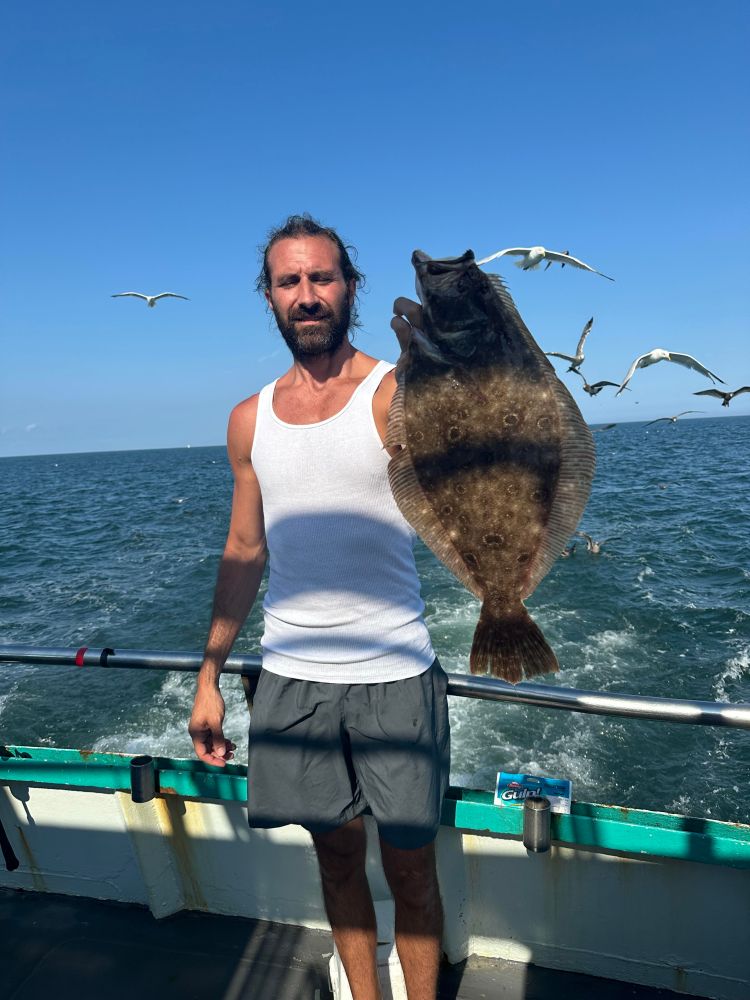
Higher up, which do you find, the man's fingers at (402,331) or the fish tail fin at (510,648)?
the man's fingers at (402,331)

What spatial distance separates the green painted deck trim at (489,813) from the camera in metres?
2.25

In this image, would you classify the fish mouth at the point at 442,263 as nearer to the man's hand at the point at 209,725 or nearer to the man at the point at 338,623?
the man at the point at 338,623

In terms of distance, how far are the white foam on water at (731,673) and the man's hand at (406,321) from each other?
31.1 ft

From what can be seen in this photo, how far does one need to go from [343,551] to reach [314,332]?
70 cm

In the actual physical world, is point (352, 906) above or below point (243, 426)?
below

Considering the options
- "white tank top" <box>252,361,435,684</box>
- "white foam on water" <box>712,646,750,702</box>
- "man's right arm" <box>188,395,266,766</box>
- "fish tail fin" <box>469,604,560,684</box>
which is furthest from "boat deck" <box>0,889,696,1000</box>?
"white foam on water" <box>712,646,750,702</box>

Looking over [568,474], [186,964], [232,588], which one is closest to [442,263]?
Result: [568,474]

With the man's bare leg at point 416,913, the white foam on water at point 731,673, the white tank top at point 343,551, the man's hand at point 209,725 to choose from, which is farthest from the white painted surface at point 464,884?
the white foam on water at point 731,673

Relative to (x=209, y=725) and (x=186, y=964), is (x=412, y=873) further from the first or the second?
(x=186, y=964)

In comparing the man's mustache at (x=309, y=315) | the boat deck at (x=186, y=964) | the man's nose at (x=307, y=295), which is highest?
the man's nose at (x=307, y=295)

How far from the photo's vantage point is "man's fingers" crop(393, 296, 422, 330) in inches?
71.9

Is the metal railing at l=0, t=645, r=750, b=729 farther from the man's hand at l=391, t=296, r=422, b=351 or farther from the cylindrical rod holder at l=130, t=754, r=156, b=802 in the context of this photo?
the man's hand at l=391, t=296, r=422, b=351

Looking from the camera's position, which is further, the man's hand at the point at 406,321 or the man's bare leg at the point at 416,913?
the man's bare leg at the point at 416,913

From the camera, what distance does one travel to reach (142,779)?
2.71 metres
